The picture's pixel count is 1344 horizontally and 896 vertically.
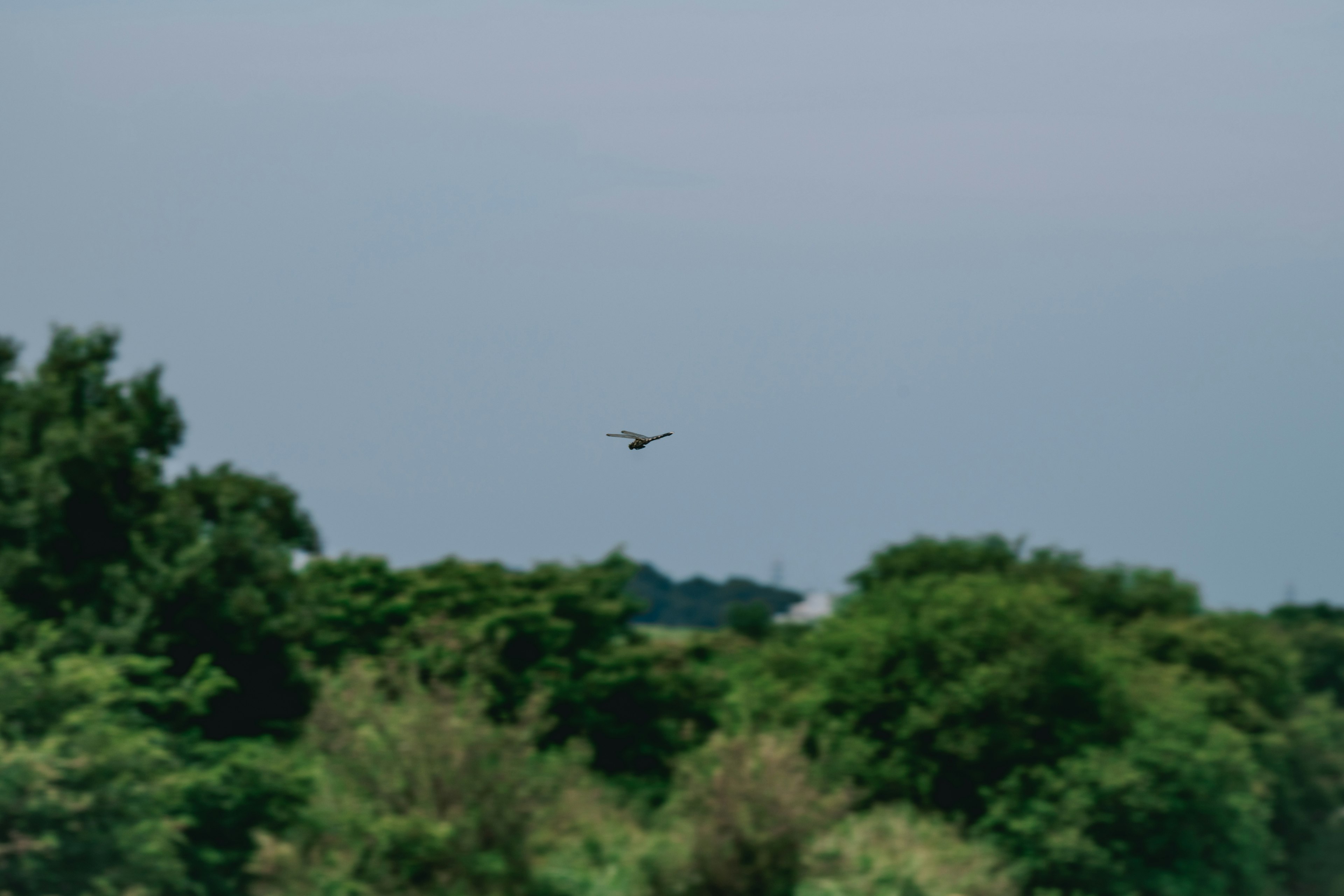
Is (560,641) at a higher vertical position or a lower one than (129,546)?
lower

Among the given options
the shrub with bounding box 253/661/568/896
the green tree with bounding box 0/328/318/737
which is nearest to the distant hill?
the green tree with bounding box 0/328/318/737

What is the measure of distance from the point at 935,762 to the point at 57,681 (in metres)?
14.4

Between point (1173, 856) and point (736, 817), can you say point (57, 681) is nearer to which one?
point (736, 817)

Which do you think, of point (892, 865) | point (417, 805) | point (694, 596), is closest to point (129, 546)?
point (417, 805)

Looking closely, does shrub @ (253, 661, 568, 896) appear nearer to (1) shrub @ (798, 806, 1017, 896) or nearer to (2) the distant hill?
(1) shrub @ (798, 806, 1017, 896)

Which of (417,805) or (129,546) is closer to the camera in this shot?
(417,805)

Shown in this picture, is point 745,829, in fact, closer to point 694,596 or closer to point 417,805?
point 417,805

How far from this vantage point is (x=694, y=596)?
335ft

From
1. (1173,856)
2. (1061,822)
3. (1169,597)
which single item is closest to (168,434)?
(1061,822)

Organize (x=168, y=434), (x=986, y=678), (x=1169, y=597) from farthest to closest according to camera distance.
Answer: (x=1169, y=597) → (x=986, y=678) → (x=168, y=434)

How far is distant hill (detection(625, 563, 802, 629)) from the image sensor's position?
91.6 m

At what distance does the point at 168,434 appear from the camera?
22.7m

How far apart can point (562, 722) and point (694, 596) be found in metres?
74.3

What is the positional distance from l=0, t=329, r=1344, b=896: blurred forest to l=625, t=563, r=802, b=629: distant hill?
53.3m
